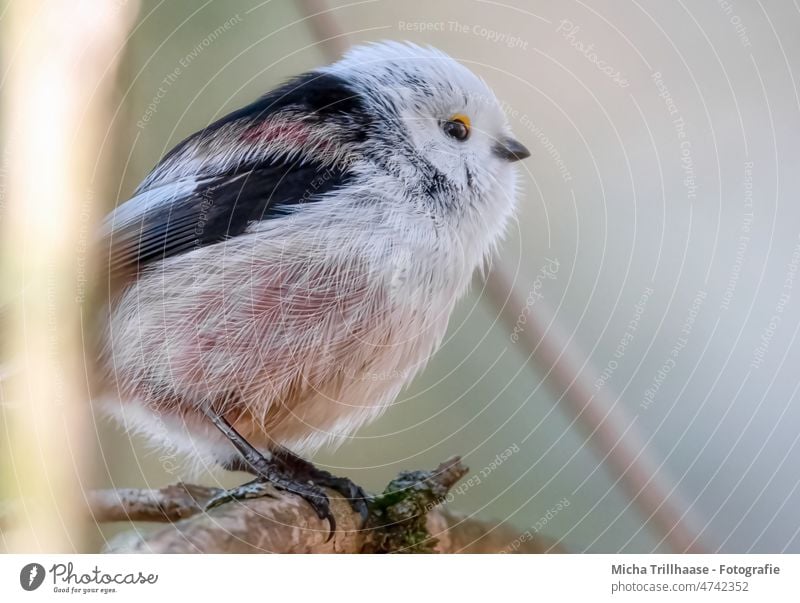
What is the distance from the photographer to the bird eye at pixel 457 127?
0.69 metres

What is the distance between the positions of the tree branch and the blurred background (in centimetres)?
2

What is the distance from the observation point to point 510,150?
0.71 m

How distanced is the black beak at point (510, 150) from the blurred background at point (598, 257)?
0.05ft

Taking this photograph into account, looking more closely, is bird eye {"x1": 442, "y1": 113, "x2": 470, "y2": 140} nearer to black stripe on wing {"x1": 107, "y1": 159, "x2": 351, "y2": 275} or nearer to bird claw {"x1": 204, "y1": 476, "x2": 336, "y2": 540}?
black stripe on wing {"x1": 107, "y1": 159, "x2": 351, "y2": 275}

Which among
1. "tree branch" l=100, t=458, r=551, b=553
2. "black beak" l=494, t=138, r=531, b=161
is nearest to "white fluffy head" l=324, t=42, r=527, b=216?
"black beak" l=494, t=138, r=531, b=161

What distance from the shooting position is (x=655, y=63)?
2.50 ft

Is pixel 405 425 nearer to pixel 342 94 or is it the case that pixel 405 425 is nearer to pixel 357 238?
pixel 357 238
